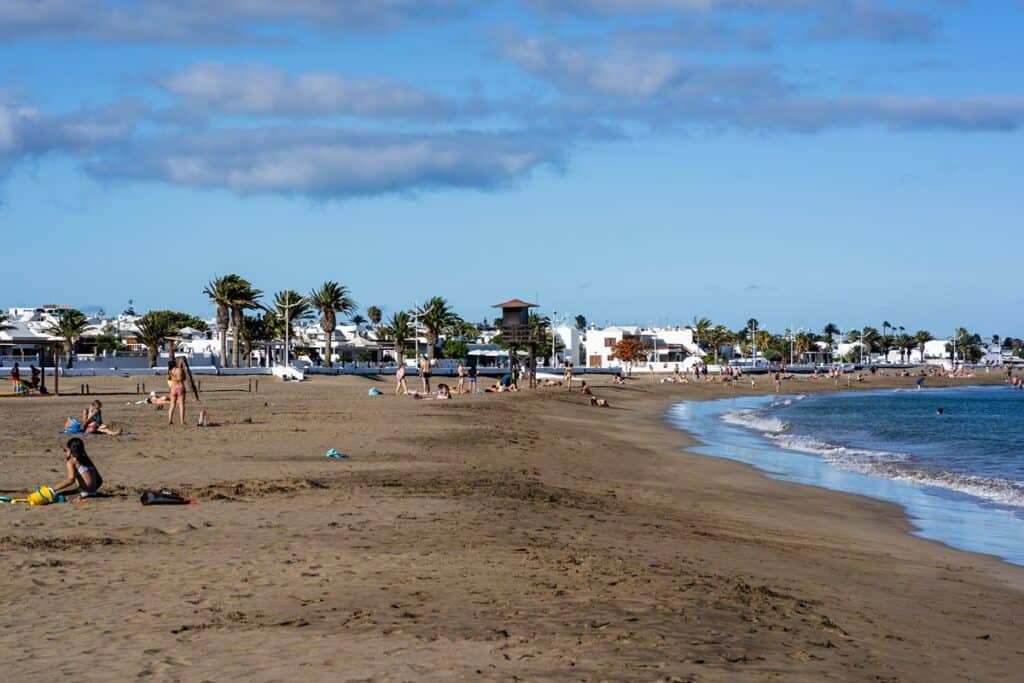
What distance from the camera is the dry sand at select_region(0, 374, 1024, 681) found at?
23.4 feet

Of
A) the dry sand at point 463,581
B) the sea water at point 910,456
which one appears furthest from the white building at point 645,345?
the dry sand at point 463,581

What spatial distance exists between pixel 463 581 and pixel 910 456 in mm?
25899

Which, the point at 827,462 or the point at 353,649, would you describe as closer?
the point at 353,649

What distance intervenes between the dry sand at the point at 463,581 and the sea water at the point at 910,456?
1345 mm

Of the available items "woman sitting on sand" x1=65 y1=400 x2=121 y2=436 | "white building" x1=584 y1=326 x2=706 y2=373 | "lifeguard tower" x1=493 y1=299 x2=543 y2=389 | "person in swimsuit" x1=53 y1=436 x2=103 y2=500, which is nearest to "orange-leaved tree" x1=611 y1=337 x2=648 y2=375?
"white building" x1=584 y1=326 x2=706 y2=373

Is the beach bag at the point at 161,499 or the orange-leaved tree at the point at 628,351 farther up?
the orange-leaved tree at the point at 628,351

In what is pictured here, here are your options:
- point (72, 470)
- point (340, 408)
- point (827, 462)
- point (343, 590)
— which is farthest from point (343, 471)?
point (340, 408)

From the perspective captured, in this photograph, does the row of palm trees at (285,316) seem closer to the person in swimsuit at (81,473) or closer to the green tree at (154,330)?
the green tree at (154,330)

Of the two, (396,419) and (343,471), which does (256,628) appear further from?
(396,419)

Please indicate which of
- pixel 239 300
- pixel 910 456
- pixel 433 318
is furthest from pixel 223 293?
pixel 910 456

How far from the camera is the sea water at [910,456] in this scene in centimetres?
1859

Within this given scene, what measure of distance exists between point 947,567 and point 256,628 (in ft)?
30.1

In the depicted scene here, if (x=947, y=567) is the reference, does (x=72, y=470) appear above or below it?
above

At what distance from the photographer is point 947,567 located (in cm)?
1350
